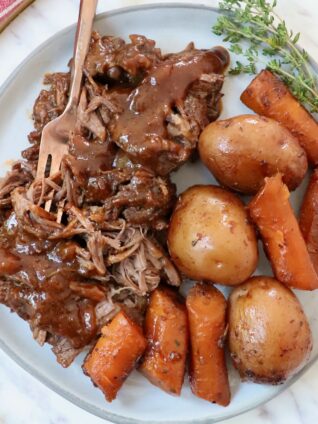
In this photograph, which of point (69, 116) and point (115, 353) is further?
point (69, 116)

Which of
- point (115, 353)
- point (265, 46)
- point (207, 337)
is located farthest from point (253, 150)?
point (115, 353)

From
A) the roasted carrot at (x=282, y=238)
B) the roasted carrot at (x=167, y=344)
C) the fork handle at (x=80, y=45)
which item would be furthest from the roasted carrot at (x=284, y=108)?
the roasted carrot at (x=167, y=344)

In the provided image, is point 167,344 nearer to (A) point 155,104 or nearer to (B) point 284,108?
(A) point 155,104

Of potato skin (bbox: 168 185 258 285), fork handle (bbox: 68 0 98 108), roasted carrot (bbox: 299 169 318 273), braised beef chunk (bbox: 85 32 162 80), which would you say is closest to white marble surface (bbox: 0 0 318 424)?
fork handle (bbox: 68 0 98 108)

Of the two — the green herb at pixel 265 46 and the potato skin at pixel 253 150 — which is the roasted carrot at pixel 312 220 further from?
the green herb at pixel 265 46

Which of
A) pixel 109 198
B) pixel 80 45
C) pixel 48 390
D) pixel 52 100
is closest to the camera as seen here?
pixel 109 198

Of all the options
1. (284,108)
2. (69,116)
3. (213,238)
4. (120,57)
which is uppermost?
(120,57)

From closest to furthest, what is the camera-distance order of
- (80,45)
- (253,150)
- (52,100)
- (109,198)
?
1. (253,150)
2. (109,198)
3. (80,45)
4. (52,100)
